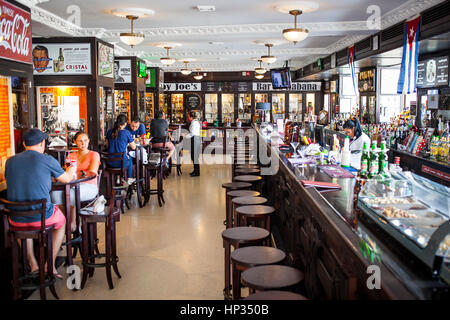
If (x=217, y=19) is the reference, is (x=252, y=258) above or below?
below

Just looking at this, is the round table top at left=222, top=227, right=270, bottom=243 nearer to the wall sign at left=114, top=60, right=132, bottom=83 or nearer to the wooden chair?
the wooden chair

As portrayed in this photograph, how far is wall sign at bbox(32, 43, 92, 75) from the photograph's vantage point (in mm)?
8352

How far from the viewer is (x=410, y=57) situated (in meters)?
6.71

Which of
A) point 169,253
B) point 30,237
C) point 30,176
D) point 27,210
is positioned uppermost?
point 30,176

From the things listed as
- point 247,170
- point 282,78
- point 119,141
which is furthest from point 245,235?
point 282,78

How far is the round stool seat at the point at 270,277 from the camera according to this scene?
2.50 meters

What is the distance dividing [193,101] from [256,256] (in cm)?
1691

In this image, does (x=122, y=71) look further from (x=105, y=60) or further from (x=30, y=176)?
(x=30, y=176)

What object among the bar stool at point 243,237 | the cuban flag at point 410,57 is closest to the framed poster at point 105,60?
the cuban flag at point 410,57

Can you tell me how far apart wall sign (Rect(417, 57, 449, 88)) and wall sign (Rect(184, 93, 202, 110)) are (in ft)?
36.7

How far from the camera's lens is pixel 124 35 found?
7738 mm

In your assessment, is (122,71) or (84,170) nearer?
(84,170)

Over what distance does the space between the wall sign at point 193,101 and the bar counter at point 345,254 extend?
15485mm
